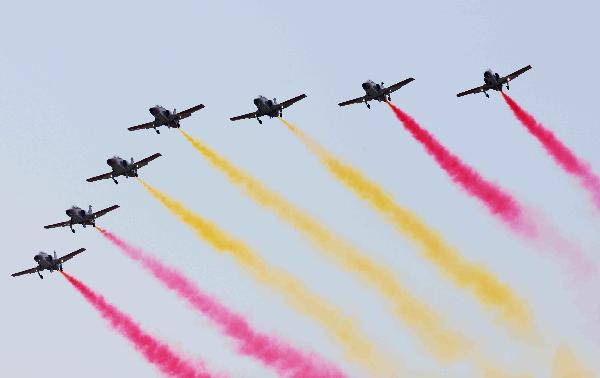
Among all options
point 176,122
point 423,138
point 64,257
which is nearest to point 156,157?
point 176,122

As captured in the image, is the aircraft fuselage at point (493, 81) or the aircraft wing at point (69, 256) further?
the aircraft wing at point (69, 256)

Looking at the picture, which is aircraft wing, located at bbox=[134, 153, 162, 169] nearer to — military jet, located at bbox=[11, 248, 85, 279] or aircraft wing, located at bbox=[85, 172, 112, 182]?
aircraft wing, located at bbox=[85, 172, 112, 182]

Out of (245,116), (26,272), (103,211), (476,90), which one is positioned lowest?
(26,272)

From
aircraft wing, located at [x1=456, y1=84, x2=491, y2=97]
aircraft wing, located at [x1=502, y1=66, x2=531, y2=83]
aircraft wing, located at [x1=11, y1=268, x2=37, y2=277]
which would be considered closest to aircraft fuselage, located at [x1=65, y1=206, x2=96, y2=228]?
aircraft wing, located at [x1=11, y1=268, x2=37, y2=277]

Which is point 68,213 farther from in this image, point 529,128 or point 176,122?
point 529,128

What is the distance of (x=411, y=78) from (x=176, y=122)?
24.9m

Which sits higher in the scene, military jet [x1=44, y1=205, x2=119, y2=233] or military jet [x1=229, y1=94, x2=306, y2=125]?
military jet [x1=229, y1=94, x2=306, y2=125]

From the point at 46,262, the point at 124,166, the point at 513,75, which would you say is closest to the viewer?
the point at 513,75

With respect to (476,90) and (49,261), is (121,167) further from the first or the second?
(476,90)

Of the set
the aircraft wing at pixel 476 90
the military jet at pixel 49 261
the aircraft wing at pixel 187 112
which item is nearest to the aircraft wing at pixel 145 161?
the aircraft wing at pixel 187 112

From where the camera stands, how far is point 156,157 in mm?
173750

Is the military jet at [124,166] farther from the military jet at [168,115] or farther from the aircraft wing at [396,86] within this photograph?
the aircraft wing at [396,86]

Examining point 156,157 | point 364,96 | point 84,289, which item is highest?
point 364,96

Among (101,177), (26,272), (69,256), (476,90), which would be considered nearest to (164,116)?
(101,177)
